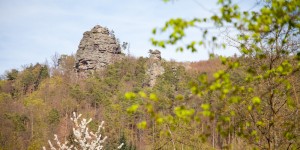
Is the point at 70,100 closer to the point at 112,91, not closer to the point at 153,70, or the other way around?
the point at 112,91

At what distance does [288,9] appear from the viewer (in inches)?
142

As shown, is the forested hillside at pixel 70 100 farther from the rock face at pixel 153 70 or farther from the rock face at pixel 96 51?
the rock face at pixel 96 51

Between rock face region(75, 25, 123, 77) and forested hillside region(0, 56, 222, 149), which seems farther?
rock face region(75, 25, 123, 77)

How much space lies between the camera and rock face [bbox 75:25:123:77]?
93.3 metres

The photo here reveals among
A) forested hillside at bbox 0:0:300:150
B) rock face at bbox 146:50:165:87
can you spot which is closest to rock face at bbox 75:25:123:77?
forested hillside at bbox 0:0:300:150

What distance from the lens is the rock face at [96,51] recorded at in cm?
9334

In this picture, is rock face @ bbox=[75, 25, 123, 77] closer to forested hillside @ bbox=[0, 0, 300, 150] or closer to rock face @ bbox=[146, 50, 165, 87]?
forested hillside @ bbox=[0, 0, 300, 150]

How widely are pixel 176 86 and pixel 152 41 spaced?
6890 centimetres

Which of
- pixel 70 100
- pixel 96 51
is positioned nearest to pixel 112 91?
pixel 70 100

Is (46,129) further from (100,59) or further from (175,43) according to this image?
(175,43)

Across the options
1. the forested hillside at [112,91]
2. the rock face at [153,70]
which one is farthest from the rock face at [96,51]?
the rock face at [153,70]

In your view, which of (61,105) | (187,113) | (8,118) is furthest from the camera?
(61,105)

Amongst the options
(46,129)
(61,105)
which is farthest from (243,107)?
(61,105)

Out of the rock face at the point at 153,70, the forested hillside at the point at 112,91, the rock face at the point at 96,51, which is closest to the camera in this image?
the forested hillside at the point at 112,91
